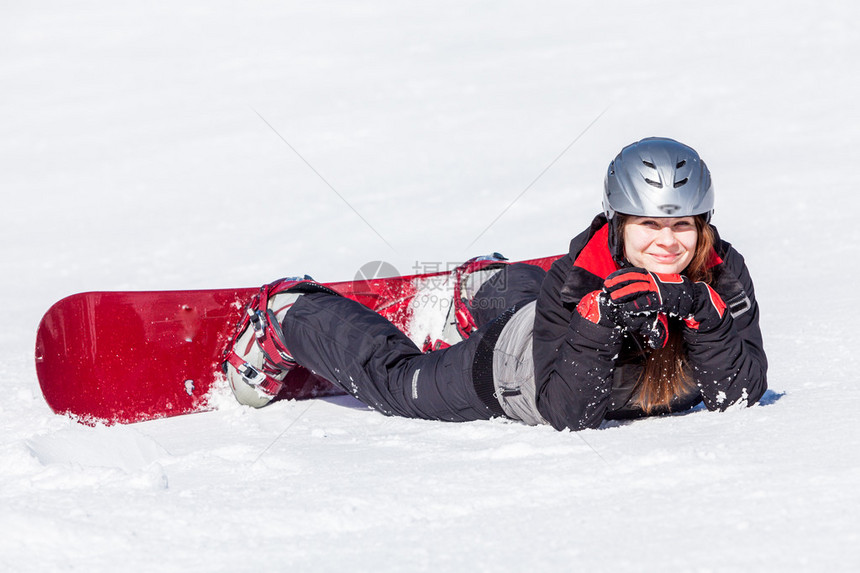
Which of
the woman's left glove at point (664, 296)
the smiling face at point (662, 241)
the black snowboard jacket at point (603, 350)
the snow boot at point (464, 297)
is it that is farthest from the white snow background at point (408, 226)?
the snow boot at point (464, 297)

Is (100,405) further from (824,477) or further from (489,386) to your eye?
(824,477)

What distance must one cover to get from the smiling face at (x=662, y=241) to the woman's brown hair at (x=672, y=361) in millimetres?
43

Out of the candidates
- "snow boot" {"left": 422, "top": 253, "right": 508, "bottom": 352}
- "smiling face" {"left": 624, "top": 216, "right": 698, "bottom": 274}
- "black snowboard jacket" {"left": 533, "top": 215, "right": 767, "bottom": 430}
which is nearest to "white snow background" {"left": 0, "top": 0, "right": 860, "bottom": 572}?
"black snowboard jacket" {"left": 533, "top": 215, "right": 767, "bottom": 430}

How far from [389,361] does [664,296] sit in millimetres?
1234

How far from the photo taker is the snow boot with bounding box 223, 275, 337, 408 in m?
3.55

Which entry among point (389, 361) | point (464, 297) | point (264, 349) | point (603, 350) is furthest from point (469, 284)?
point (603, 350)

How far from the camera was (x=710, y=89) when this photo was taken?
9.56 metres

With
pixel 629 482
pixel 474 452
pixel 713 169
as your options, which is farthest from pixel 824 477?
pixel 713 169

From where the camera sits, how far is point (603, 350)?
2.48m

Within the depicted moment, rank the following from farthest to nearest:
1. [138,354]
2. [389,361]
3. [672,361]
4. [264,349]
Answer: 1. [138,354]
2. [264,349]
3. [389,361]
4. [672,361]

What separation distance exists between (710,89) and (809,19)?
9.25 feet

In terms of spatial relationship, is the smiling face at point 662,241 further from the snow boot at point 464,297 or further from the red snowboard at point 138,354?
the red snowboard at point 138,354

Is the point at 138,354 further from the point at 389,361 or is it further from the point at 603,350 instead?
the point at 603,350

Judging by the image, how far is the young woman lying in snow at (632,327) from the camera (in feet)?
8.08
